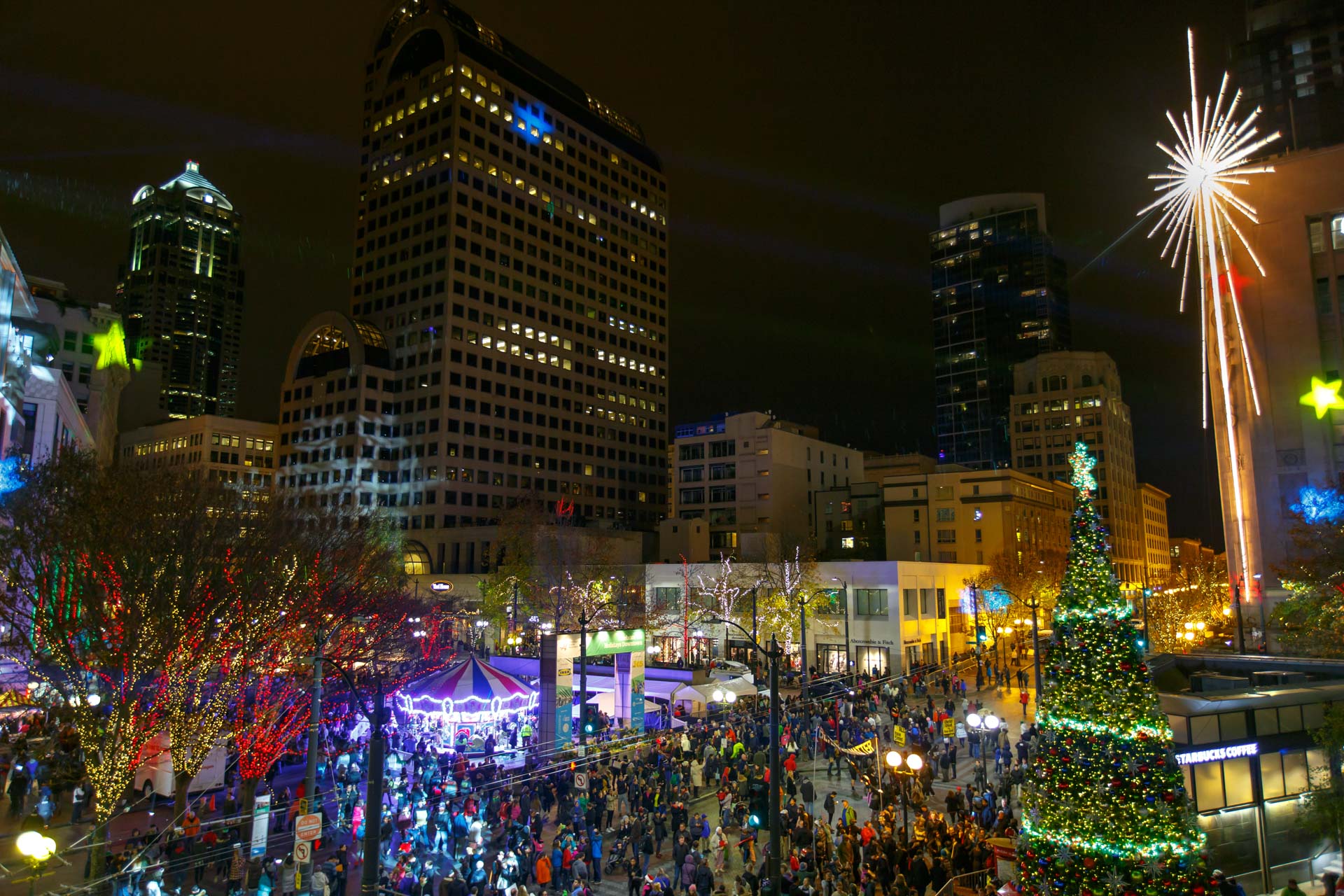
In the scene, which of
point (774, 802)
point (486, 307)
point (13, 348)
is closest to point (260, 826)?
point (774, 802)

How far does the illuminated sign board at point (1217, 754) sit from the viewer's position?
18719 millimetres

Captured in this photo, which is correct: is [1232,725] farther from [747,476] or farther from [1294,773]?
[747,476]

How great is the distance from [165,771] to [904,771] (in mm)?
22194

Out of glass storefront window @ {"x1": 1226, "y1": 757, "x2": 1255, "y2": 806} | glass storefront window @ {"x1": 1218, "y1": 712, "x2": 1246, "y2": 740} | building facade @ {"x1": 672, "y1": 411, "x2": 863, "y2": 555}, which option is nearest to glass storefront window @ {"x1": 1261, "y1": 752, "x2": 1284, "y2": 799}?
glass storefront window @ {"x1": 1226, "y1": 757, "x2": 1255, "y2": 806}

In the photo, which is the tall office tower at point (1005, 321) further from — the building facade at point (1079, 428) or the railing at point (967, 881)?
the railing at point (967, 881)

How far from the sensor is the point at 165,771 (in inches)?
973

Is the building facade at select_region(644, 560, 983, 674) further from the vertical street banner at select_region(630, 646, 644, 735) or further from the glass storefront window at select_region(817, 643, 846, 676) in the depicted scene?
the vertical street banner at select_region(630, 646, 644, 735)

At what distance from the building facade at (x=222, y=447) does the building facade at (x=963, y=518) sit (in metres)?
88.8

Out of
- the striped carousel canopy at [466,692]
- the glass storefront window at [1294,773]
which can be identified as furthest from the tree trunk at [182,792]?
the glass storefront window at [1294,773]

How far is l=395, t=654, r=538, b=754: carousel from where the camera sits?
29641 mm

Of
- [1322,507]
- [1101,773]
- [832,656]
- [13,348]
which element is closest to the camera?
[1101,773]

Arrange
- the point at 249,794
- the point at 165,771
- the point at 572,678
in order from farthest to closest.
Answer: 1. the point at 572,678
2. the point at 165,771
3. the point at 249,794

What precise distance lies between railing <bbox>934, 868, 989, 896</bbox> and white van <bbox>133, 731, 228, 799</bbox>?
66.9 feet

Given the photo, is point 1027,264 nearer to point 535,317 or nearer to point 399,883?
point 535,317
